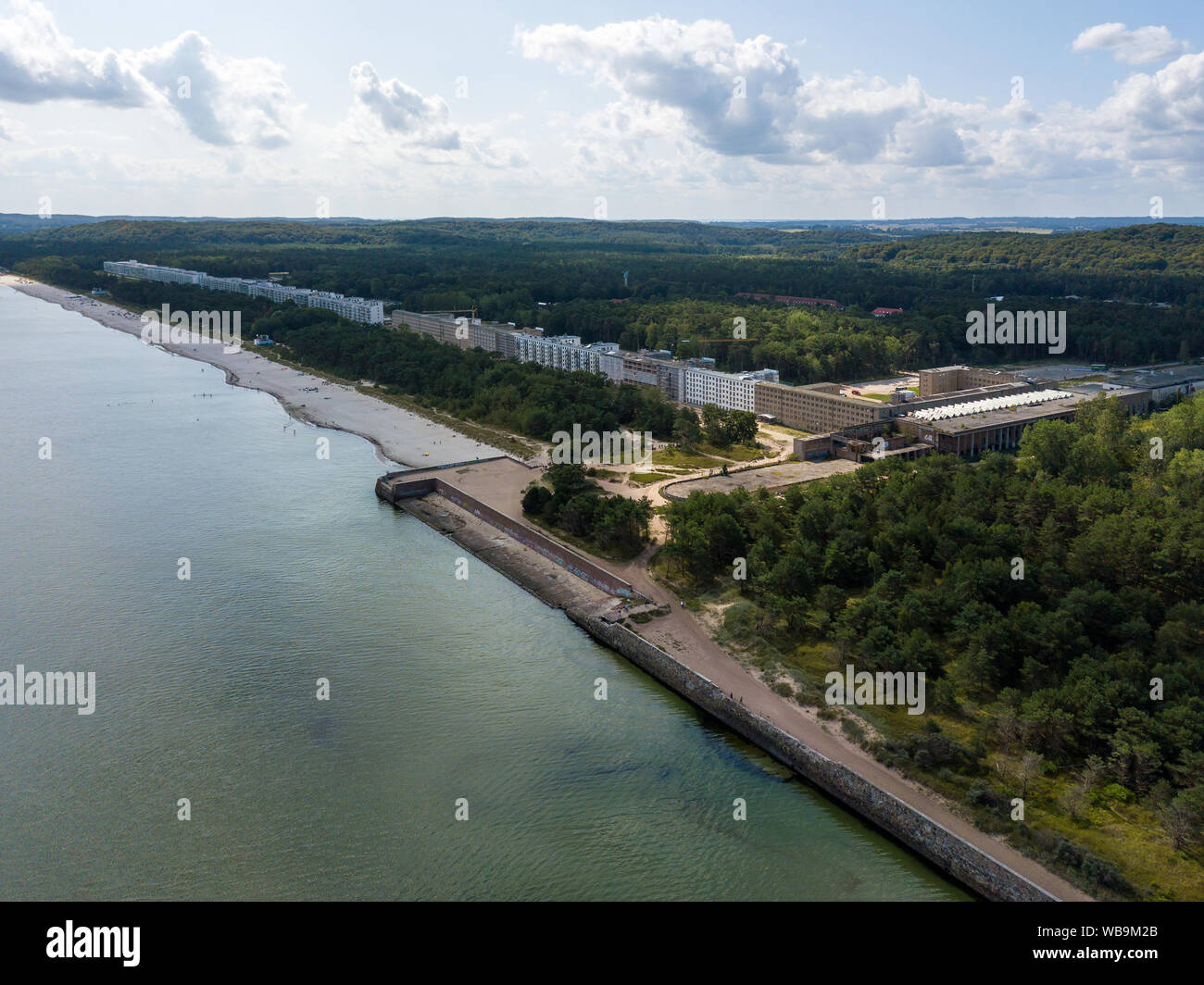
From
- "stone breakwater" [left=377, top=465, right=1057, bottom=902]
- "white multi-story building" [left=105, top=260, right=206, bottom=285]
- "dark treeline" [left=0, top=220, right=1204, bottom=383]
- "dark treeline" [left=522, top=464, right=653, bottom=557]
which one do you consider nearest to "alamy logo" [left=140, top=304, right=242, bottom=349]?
"dark treeline" [left=0, top=220, right=1204, bottom=383]

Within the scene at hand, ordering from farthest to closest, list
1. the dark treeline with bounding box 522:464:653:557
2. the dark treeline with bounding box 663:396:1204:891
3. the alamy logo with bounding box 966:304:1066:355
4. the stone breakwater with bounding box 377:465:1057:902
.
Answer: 1. the alamy logo with bounding box 966:304:1066:355
2. the dark treeline with bounding box 522:464:653:557
3. the dark treeline with bounding box 663:396:1204:891
4. the stone breakwater with bounding box 377:465:1057:902

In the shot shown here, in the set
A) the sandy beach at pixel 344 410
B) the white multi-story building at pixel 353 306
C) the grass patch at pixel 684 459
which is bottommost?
the grass patch at pixel 684 459

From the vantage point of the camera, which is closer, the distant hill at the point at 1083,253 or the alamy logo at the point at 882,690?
the alamy logo at the point at 882,690

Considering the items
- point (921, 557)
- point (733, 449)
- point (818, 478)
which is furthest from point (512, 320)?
point (921, 557)

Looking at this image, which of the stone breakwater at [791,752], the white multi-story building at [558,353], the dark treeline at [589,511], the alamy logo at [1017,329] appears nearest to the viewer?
the stone breakwater at [791,752]

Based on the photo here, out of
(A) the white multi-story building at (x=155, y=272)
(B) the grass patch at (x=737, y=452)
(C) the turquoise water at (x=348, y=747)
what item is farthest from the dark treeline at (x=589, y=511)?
(A) the white multi-story building at (x=155, y=272)

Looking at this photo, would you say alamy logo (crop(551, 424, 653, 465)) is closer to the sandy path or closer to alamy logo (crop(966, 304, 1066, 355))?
the sandy path

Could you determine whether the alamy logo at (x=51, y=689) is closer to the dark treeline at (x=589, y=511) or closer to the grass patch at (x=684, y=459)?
the dark treeline at (x=589, y=511)
